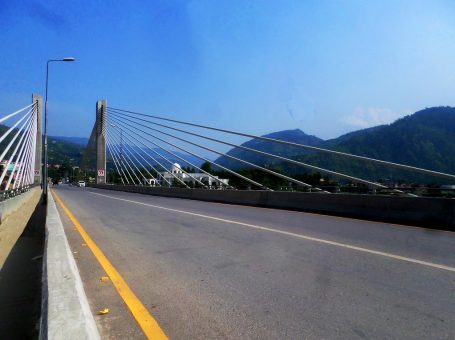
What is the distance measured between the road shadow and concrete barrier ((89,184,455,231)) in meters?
8.69

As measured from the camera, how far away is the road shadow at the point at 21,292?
4227 millimetres

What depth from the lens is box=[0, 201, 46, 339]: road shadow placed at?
423 cm

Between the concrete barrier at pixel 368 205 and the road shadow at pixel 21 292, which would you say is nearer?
the road shadow at pixel 21 292

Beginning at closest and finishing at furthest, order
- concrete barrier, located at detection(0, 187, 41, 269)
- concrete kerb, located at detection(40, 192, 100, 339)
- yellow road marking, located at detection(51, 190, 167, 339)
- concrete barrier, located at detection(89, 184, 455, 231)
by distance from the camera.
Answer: concrete kerb, located at detection(40, 192, 100, 339), yellow road marking, located at detection(51, 190, 167, 339), concrete barrier, located at detection(0, 187, 41, 269), concrete barrier, located at detection(89, 184, 455, 231)

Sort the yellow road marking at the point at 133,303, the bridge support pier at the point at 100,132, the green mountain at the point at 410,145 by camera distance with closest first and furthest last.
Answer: the yellow road marking at the point at 133,303 < the bridge support pier at the point at 100,132 < the green mountain at the point at 410,145

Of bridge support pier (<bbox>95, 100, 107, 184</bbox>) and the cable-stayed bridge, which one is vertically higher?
bridge support pier (<bbox>95, 100, 107, 184</bbox>)

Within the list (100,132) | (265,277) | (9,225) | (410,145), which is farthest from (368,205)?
(410,145)

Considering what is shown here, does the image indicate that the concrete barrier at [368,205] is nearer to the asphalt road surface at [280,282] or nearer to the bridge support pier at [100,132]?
the asphalt road surface at [280,282]

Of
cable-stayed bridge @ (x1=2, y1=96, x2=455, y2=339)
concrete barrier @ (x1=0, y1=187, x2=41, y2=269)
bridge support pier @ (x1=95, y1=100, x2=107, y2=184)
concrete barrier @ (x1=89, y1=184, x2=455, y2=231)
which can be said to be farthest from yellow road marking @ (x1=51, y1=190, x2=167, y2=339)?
bridge support pier @ (x1=95, y1=100, x2=107, y2=184)

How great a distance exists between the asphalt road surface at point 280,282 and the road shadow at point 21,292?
0.60 m

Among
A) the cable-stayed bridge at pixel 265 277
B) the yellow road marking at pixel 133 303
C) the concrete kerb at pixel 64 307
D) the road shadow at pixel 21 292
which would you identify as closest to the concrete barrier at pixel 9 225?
the road shadow at pixel 21 292

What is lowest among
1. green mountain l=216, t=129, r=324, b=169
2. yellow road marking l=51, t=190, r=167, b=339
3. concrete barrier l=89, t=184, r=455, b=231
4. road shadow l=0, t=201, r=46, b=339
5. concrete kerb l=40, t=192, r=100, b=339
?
road shadow l=0, t=201, r=46, b=339

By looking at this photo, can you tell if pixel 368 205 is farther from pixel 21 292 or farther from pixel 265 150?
pixel 265 150

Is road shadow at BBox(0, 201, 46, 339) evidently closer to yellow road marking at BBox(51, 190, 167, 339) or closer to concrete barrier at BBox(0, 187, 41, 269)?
concrete barrier at BBox(0, 187, 41, 269)
